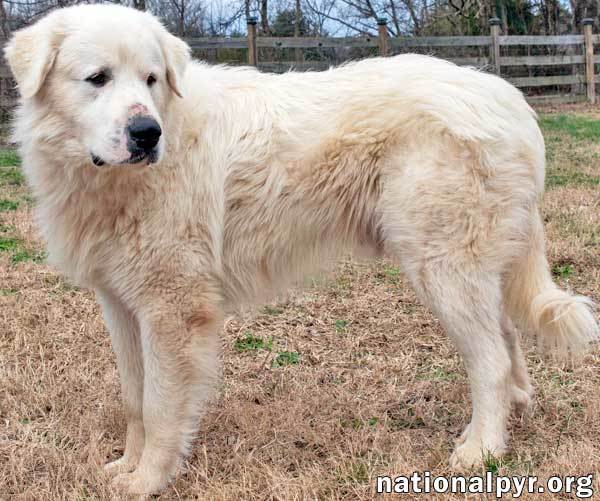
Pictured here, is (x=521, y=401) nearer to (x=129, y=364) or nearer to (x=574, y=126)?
(x=129, y=364)

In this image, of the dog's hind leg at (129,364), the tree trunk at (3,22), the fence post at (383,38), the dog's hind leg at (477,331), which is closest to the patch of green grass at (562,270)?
the dog's hind leg at (477,331)

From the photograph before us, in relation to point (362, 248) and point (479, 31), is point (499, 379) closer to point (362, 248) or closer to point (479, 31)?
point (362, 248)

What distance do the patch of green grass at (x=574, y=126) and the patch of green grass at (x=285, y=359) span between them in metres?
7.90

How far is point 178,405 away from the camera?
264cm

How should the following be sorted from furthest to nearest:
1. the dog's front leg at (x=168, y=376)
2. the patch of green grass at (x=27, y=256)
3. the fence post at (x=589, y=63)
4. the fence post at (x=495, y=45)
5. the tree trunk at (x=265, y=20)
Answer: the tree trunk at (x=265, y=20), the fence post at (x=589, y=63), the fence post at (x=495, y=45), the patch of green grass at (x=27, y=256), the dog's front leg at (x=168, y=376)

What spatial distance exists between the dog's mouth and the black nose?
2cm

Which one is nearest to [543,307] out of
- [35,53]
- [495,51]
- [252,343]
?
[252,343]

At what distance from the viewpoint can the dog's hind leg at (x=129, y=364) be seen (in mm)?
2812

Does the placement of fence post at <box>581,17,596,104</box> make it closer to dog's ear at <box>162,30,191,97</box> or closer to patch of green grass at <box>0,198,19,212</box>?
patch of green grass at <box>0,198,19,212</box>

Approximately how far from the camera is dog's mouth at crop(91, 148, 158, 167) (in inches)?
94.6

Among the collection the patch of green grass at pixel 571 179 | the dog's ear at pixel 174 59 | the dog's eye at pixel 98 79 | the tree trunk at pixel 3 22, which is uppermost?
the tree trunk at pixel 3 22

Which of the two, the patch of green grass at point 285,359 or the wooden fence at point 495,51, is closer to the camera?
the patch of green grass at point 285,359

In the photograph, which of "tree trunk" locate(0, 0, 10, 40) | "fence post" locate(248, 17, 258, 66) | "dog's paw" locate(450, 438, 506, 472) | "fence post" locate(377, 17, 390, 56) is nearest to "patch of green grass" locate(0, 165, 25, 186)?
"tree trunk" locate(0, 0, 10, 40)

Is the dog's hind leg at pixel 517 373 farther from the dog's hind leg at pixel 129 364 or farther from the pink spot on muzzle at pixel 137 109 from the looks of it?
the pink spot on muzzle at pixel 137 109
